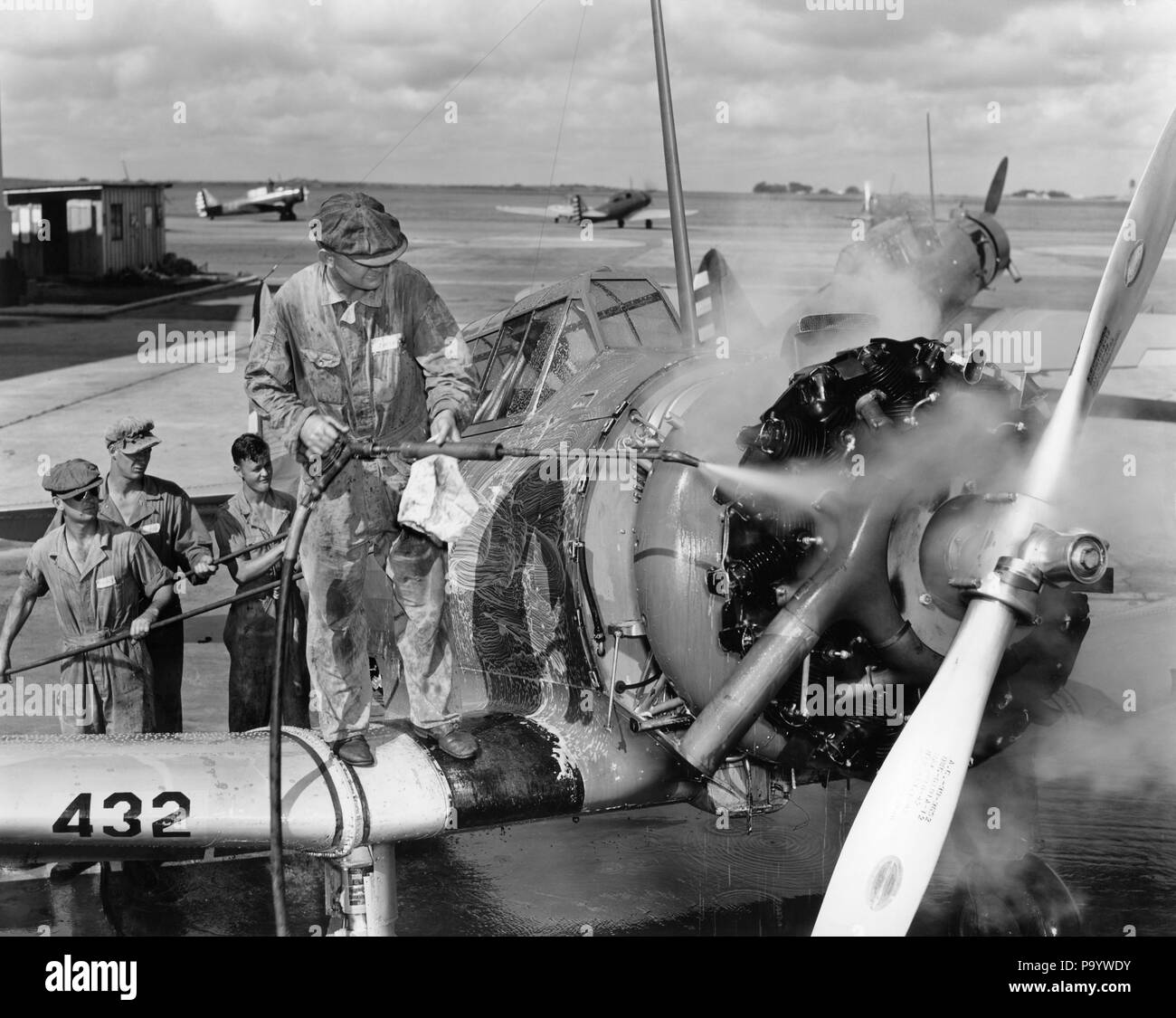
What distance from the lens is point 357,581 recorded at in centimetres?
536

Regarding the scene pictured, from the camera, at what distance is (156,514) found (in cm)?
773

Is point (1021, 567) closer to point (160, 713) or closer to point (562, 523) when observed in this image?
point (562, 523)

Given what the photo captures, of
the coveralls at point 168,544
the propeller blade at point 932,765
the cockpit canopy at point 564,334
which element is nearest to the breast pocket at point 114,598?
the coveralls at point 168,544

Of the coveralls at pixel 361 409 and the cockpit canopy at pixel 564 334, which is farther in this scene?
the cockpit canopy at pixel 564 334

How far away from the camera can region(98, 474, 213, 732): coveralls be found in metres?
7.47

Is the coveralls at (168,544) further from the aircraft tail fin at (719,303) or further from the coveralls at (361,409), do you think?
the aircraft tail fin at (719,303)

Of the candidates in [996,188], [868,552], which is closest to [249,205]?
[996,188]

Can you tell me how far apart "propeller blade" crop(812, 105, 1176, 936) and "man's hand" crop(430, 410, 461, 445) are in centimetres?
193

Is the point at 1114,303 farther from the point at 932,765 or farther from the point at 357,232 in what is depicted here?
the point at 357,232

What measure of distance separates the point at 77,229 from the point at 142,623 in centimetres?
3518

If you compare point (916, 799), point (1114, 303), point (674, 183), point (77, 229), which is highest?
point (77, 229)

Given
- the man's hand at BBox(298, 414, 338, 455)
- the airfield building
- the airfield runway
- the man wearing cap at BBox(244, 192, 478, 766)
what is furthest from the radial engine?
the airfield building

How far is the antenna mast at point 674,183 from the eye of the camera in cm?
838

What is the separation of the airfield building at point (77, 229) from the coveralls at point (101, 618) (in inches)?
1312
